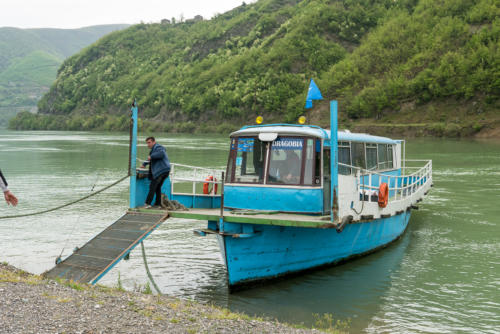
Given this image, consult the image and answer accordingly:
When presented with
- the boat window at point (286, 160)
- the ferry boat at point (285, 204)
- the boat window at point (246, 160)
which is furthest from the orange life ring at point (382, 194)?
the boat window at point (246, 160)

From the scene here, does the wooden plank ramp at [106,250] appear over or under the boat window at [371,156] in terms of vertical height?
under

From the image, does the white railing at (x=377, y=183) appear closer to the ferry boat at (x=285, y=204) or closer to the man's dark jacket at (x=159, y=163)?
the ferry boat at (x=285, y=204)

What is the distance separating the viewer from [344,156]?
12.7 m

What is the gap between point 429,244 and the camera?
15.9 metres

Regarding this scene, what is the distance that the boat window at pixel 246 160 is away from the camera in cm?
1149

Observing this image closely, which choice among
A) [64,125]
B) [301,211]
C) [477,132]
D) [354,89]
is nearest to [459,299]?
[301,211]

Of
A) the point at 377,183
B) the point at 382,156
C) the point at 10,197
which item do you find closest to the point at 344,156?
the point at 377,183

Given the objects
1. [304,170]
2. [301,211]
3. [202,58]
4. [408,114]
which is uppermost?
[202,58]

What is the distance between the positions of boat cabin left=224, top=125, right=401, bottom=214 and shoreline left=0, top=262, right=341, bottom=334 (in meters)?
3.34

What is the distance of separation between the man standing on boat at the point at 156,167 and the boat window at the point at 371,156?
6.01 metres

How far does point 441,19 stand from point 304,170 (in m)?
124

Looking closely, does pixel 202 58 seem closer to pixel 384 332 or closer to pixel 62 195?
pixel 62 195

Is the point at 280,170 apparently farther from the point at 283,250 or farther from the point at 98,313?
the point at 98,313

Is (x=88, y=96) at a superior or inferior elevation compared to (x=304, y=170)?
superior
